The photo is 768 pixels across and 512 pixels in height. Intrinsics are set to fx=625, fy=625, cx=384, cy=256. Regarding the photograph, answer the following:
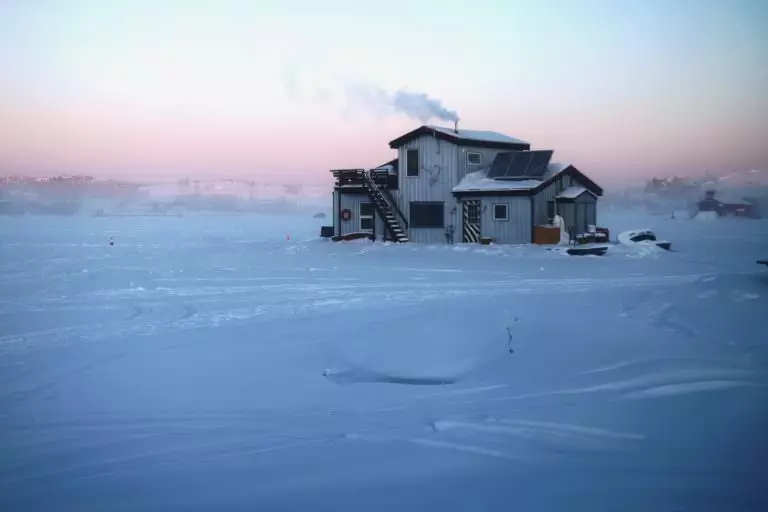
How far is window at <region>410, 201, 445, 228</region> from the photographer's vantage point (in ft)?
111

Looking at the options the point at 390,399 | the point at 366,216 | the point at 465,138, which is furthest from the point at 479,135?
the point at 390,399

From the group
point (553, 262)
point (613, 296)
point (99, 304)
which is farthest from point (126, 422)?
point (553, 262)

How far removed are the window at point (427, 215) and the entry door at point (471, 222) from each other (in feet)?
4.25

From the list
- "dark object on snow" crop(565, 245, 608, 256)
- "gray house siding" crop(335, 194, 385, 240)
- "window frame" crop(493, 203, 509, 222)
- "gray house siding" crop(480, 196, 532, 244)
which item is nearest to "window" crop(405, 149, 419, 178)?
"gray house siding" crop(335, 194, 385, 240)

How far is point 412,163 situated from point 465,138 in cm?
→ 315

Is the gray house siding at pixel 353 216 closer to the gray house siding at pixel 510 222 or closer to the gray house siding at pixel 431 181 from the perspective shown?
the gray house siding at pixel 431 181

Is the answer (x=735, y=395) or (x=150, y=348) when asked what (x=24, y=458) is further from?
(x=735, y=395)

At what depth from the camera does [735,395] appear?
7328 millimetres

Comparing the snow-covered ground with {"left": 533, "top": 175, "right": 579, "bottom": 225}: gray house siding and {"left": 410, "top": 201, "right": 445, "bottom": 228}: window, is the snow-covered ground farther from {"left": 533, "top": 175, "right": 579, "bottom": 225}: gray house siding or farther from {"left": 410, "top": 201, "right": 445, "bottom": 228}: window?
{"left": 410, "top": 201, "right": 445, "bottom": 228}: window

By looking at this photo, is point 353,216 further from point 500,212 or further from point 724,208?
point 724,208

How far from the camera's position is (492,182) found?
32.4 meters

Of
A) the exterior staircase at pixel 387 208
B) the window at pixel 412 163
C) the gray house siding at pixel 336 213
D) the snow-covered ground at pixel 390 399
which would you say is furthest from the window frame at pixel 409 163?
the snow-covered ground at pixel 390 399

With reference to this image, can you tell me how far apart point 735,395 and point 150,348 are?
8353 mm

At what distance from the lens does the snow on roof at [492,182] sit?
103 feet
